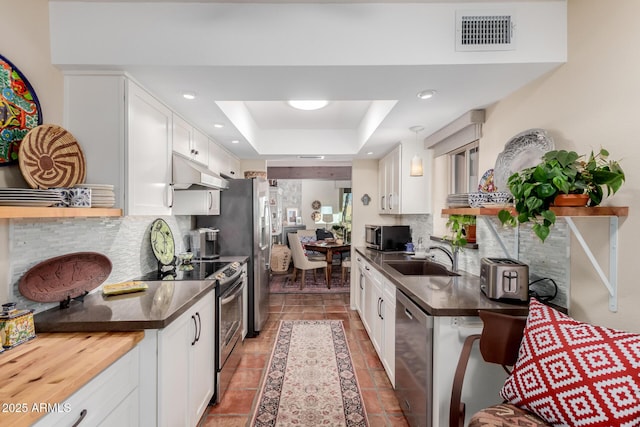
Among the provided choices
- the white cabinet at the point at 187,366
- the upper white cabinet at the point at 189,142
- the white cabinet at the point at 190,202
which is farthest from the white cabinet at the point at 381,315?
the upper white cabinet at the point at 189,142

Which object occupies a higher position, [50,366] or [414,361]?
[50,366]

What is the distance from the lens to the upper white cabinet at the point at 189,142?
2181mm

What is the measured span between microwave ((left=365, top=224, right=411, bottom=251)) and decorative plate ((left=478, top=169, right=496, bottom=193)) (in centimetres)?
142

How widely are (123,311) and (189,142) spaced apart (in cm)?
147

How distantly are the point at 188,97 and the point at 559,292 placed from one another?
2494 mm

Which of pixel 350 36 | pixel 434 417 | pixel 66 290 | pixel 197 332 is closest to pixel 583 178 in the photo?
pixel 350 36

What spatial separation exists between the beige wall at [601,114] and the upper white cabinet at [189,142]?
2.44 meters

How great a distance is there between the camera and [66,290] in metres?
1.44

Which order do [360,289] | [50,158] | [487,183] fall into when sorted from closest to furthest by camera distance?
[50,158] < [487,183] < [360,289]

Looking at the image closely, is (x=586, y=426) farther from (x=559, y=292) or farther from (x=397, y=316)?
(x=397, y=316)

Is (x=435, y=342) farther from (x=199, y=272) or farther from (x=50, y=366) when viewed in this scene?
(x=199, y=272)

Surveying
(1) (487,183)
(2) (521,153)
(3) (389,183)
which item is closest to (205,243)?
(3) (389,183)

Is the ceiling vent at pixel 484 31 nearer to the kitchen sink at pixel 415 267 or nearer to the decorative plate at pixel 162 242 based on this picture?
the kitchen sink at pixel 415 267

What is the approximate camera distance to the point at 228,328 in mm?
2273
